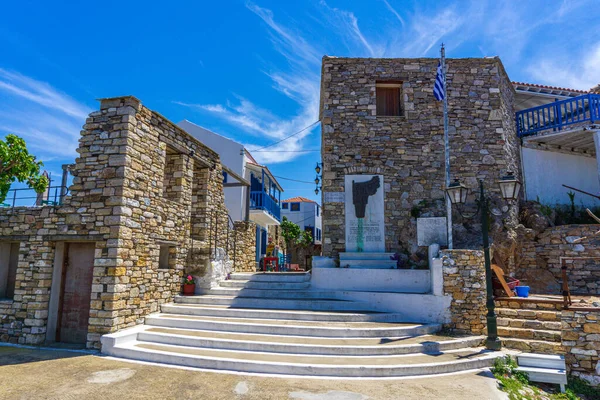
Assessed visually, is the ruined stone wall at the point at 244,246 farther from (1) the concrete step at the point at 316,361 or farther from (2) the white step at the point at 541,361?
(2) the white step at the point at 541,361

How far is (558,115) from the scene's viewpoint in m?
14.4

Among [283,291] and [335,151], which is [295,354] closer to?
[283,291]

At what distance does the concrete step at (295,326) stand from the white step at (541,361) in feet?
5.73

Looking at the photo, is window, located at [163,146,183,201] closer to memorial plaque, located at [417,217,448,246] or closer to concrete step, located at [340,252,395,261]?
concrete step, located at [340,252,395,261]

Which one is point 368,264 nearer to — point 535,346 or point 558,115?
point 535,346

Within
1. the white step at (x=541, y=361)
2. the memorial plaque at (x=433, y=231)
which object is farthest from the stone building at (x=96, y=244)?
the white step at (x=541, y=361)

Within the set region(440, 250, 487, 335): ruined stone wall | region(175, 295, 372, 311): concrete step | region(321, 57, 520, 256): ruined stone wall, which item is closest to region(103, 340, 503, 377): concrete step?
region(440, 250, 487, 335): ruined stone wall

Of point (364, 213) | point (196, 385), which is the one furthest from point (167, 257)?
point (364, 213)

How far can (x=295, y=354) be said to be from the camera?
265 inches

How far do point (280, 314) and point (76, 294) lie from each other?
4.79 m

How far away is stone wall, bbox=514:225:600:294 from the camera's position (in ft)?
38.3

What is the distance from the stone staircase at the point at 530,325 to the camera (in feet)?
24.1

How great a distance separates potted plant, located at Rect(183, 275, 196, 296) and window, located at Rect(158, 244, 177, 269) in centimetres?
63

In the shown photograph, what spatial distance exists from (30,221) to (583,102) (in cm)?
1857
